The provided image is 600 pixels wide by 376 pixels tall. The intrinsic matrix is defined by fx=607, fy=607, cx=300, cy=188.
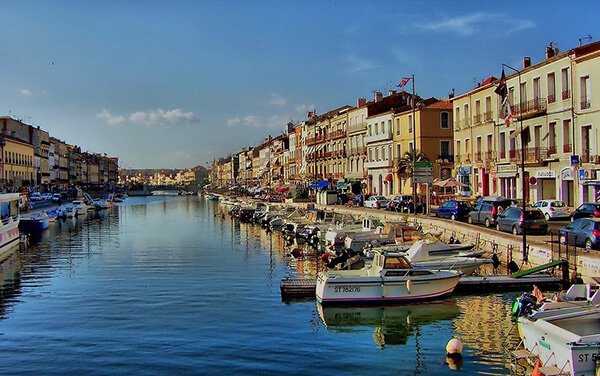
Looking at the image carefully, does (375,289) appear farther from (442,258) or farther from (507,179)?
(507,179)

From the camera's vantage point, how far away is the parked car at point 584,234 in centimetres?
2636

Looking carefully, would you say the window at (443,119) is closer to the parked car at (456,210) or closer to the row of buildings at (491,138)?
the row of buildings at (491,138)

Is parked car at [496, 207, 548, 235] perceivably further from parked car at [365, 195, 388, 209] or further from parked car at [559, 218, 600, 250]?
parked car at [365, 195, 388, 209]

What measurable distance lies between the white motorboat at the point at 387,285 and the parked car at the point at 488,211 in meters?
14.7

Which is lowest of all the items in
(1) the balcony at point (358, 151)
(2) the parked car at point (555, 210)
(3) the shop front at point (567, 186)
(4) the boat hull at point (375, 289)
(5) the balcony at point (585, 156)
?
(4) the boat hull at point (375, 289)

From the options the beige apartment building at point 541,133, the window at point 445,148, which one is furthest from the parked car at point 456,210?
the window at point 445,148

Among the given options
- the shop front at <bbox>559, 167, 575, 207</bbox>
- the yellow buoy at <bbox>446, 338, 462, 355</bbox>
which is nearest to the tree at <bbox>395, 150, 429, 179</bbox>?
the shop front at <bbox>559, 167, 575, 207</bbox>

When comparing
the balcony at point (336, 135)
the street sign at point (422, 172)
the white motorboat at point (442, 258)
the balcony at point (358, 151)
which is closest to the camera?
the white motorboat at point (442, 258)

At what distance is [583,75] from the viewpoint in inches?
1565

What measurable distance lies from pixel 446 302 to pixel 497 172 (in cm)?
3057

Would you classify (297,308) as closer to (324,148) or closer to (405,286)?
(405,286)

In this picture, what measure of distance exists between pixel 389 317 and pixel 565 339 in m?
9.23

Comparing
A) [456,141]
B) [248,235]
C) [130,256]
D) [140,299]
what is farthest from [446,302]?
[456,141]

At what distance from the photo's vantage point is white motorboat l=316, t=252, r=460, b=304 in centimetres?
2391
